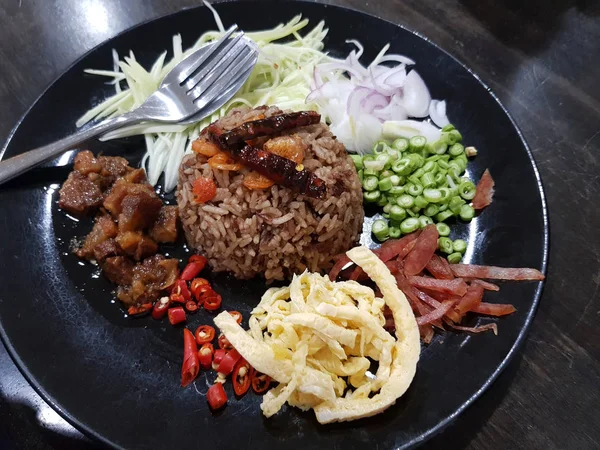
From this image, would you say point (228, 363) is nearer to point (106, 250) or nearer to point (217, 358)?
point (217, 358)

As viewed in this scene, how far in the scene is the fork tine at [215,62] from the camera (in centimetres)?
336

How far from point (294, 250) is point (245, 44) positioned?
155cm

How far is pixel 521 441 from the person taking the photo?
246 centimetres

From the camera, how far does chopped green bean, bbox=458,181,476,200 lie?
302cm

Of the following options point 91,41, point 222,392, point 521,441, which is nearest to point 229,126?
point 222,392

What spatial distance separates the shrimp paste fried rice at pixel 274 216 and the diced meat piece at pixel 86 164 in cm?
55

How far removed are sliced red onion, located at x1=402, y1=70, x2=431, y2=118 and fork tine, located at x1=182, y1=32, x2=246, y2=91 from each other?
45.4 inches

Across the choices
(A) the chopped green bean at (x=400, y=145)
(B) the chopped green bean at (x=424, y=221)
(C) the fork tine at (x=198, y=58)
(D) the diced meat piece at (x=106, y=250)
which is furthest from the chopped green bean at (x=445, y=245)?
(C) the fork tine at (x=198, y=58)

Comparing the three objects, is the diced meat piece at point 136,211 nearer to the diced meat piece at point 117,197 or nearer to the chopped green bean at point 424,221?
the diced meat piece at point 117,197

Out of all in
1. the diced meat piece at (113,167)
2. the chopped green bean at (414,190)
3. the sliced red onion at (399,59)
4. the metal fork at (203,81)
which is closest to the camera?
the chopped green bean at (414,190)

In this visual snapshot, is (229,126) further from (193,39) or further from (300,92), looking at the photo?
(193,39)

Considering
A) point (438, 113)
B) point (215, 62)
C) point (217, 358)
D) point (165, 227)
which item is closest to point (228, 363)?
point (217, 358)

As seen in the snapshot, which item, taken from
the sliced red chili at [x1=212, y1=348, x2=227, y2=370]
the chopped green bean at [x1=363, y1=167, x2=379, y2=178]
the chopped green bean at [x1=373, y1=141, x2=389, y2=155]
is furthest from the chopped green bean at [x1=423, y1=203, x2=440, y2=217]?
the sliced red chili at [x1=212, y1=348, x2=227, y2=370]

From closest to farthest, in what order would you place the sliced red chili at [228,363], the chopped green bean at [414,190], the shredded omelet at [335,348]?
the shredded omelet at [335,348] → the sliced red chili at [228,363] → the chopped green bean at [414,190]
